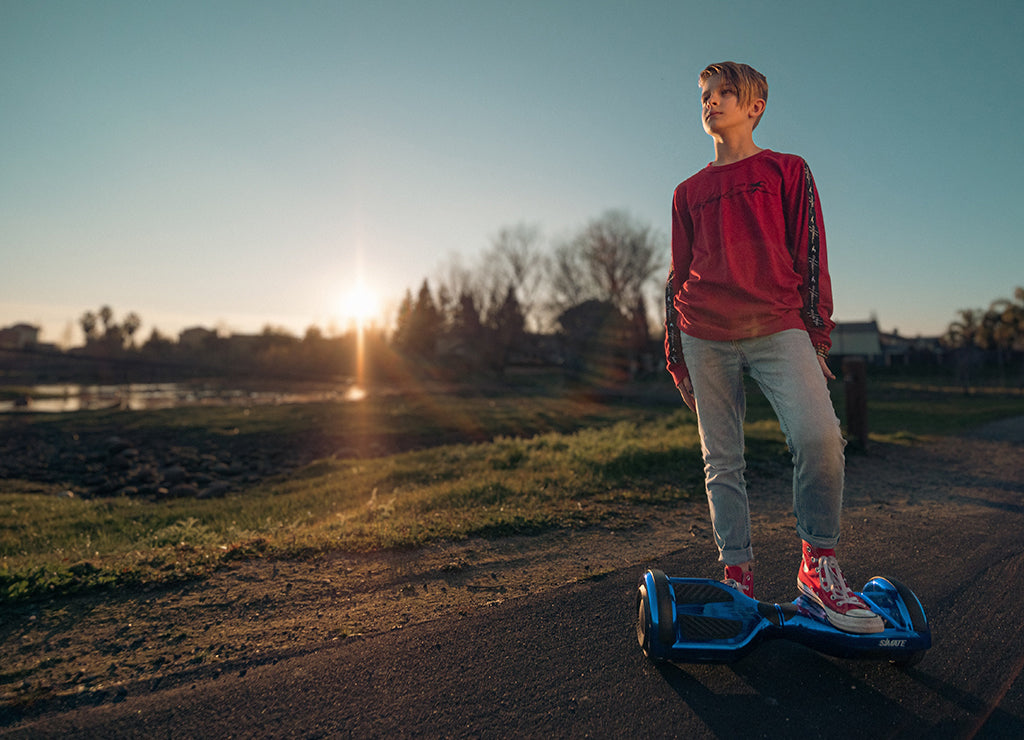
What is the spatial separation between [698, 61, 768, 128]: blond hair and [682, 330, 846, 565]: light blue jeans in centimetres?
96

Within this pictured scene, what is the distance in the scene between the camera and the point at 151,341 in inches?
2857

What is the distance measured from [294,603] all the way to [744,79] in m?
3.01

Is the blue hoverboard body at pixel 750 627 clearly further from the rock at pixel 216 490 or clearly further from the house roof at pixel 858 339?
the house roof at pixel 858 339

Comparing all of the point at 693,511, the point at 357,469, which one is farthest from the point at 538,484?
the point at 357,469

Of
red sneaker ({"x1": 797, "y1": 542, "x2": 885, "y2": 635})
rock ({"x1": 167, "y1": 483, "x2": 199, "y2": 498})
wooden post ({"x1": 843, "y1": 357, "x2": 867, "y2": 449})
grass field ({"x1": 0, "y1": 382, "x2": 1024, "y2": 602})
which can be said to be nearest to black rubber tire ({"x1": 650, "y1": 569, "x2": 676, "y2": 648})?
red sneaker ({"x1": 797, "y1": 542, "x2": 885, "y2": 635})

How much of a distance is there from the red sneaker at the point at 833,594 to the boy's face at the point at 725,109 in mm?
1655

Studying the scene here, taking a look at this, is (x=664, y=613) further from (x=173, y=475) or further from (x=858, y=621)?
(x=173, y=475)

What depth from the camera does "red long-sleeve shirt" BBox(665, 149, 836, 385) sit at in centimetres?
206

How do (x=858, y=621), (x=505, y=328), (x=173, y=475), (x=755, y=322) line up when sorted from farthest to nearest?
(x=505, y=328) < (x=173, y=475) < (x=755, y=322) < (x=858, y=621)

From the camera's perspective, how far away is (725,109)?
219cm

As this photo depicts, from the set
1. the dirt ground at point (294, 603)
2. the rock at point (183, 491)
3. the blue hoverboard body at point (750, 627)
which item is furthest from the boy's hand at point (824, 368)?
the rock at point (183, 491)

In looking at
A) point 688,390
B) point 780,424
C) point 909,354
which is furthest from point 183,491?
point 909,354

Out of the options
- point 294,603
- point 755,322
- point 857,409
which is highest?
point 755,322

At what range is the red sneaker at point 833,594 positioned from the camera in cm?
183
